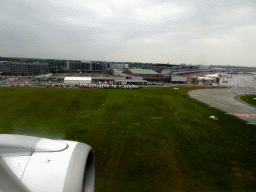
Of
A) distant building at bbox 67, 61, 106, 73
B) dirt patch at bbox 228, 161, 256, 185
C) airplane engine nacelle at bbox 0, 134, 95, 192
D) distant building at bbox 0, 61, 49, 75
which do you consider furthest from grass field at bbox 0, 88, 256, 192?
distant building at bbox 67, 61, 106, 73

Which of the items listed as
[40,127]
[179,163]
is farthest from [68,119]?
[179,163]

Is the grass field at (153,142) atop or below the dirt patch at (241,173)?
atop

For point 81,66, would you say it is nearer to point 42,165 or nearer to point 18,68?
point 18,68

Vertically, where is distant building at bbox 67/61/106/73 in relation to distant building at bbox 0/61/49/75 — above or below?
above

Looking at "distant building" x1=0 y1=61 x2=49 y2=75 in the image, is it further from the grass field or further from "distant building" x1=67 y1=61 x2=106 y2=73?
the grass field

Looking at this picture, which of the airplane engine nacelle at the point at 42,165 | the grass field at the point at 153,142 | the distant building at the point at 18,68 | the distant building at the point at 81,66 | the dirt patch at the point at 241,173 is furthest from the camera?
the distant building at the point at 81,66

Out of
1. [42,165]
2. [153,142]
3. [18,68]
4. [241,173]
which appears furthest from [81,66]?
[42,165]

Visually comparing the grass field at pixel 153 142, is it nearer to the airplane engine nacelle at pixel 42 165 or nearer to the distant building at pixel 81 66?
the airplane engine nacelle at pixel 42 165

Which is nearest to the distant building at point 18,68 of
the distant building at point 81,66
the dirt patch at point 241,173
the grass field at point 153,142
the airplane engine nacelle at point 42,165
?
the distant building at point 81,66
